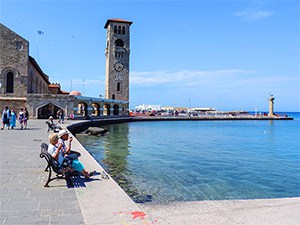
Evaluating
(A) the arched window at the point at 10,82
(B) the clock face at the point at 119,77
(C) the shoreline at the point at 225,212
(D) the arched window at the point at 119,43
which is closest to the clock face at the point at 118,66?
(B) the clock face at the point at 119,77

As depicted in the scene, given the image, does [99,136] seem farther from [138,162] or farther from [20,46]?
[20,46]

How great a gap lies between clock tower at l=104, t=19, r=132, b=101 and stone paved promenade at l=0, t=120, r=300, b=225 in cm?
5312

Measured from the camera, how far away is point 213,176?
11.7 meters

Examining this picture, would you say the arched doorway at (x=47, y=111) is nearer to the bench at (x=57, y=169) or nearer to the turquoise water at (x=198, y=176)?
the turquoise water at (x=198, y=176)

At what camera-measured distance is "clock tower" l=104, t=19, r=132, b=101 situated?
58.4 metres

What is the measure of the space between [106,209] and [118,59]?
183 ft

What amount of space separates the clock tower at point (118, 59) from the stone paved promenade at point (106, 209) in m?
53.1

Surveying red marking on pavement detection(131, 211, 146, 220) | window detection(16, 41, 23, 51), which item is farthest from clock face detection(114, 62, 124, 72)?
red marking on pavement detection(131, 211, 146, 220)

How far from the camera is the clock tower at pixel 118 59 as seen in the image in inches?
2301

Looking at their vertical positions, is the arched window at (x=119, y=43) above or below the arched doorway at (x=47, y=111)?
above

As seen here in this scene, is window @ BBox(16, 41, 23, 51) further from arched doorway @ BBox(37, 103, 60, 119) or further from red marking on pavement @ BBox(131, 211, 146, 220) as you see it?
red marking on pavement @ BBox(131, 211, 146, 220)

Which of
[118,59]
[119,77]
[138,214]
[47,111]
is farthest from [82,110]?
[138,214]

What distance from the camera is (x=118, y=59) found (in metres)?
58.8

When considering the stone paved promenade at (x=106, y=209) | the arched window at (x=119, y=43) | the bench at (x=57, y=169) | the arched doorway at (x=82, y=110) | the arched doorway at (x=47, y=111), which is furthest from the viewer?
the arched window at (x=119, y=43)
